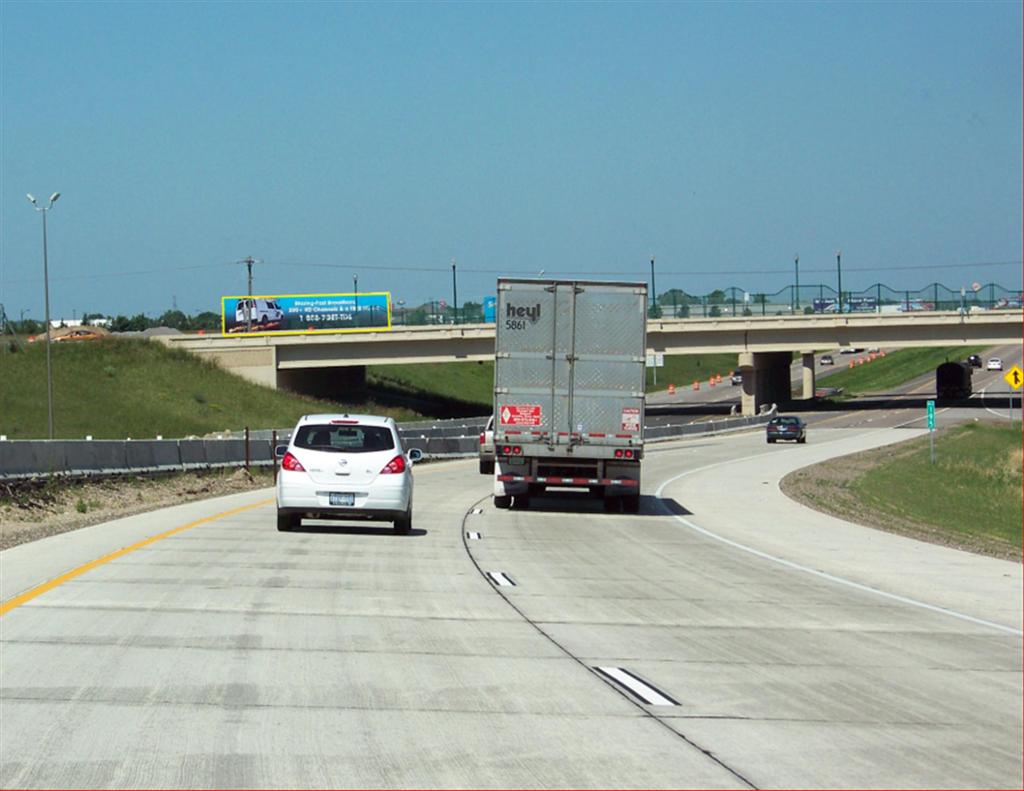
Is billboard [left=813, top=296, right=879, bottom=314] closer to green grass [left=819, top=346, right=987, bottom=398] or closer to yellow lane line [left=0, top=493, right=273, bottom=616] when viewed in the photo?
green grass [left=819, top=346, right=987, bottom=398]

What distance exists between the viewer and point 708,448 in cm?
7044

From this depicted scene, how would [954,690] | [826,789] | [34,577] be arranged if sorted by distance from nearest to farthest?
1. [826,789]
2. [954,690]
3. [34,577]

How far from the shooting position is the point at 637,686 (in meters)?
10.6

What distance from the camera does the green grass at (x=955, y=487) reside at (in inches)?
1513

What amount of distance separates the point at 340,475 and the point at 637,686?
40.1 feet

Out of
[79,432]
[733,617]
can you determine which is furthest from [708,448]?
[733,617]

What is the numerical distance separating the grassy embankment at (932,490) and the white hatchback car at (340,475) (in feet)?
35.7

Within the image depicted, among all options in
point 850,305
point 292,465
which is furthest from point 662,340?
point 292,465

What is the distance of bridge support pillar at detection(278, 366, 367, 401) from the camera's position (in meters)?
92.6

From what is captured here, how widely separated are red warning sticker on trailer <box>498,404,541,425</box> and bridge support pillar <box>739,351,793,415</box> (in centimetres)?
6400

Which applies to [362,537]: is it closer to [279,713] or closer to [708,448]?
[279,713]

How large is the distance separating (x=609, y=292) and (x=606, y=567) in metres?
10.3

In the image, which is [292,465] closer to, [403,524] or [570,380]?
[403,524]

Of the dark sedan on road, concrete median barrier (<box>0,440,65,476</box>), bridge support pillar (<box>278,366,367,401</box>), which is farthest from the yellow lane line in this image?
bridge support pillar (<box>278,366,367,401</box>)
